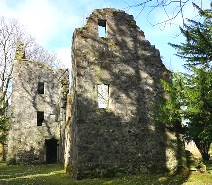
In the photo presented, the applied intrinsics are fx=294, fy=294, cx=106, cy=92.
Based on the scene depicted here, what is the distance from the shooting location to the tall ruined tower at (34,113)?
85.5ft

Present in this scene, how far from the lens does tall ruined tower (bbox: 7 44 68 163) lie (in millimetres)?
26062

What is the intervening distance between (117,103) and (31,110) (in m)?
15.0

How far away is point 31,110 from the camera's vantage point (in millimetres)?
27031

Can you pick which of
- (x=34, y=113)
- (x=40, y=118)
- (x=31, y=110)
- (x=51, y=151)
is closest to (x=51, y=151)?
(x=51, y=151)

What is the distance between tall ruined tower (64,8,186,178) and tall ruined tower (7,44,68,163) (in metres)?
11.1

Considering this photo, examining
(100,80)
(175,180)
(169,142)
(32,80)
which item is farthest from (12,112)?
(175,180)

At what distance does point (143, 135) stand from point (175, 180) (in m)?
2.66

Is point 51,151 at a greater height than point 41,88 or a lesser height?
lesser

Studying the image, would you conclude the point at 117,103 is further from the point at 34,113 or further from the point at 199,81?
the point at 34,113

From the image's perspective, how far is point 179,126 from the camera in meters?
14.6

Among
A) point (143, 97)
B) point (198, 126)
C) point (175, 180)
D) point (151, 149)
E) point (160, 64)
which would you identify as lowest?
point (175, 180)

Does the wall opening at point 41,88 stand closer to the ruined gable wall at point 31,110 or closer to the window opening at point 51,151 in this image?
the ruined gable wall at point 31,110

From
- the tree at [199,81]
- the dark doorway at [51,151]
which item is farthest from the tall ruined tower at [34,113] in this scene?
the tree at [199,81]

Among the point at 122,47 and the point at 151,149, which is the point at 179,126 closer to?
the point at 151,149
